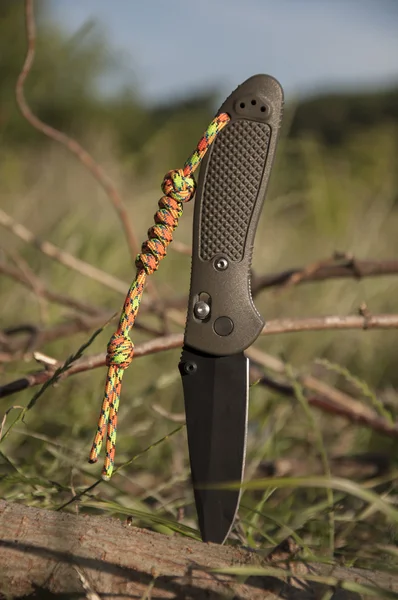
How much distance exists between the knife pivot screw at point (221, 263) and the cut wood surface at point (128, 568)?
325 millimetres

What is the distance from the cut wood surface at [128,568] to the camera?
771 millimetres

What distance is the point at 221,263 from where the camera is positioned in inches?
33.8

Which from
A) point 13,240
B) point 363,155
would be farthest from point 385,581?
point 363,155

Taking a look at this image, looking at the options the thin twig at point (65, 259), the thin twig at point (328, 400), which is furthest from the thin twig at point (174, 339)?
the thin twig at point (65, 259)

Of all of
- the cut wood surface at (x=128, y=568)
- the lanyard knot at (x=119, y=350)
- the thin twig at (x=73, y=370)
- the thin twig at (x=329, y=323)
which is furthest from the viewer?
the thin twig at (x=329, y=323)

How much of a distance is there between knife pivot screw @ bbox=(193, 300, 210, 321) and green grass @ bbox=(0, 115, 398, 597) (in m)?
0.18

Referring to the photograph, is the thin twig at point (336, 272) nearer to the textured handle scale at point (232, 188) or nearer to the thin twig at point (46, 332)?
the thin twig at point (46, 332)

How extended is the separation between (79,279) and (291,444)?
112 cm

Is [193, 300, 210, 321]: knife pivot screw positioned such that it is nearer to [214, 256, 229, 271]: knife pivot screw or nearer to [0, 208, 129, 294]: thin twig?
[214, 256, 229, 271]: knife pivot screw

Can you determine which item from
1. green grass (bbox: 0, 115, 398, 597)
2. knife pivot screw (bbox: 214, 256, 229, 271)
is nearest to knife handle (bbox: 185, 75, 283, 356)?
knife pivot screw (bbox: 214, 256, 229, 271)

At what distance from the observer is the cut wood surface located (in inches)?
30.4

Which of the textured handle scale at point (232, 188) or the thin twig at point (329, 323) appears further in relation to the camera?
the thin twig at point (329, 323)

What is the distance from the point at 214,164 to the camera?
2.81 ft

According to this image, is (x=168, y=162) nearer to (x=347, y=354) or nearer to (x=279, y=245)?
(x=279, y=245)
